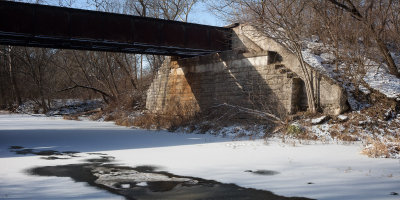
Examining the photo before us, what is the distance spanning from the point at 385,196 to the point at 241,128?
8.79 m

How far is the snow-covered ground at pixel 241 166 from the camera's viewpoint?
481 cm

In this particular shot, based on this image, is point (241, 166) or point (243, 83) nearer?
point (241, 166)

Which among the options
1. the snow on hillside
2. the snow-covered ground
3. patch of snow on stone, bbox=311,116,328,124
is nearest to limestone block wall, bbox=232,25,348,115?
the snow on hillside

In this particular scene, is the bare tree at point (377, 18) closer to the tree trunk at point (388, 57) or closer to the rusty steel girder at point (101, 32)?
the tree trunk at point (388, 57)

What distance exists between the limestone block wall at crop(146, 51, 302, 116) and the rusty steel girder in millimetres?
1209

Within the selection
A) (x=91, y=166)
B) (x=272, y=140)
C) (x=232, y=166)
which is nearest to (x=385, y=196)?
(x=232, y=166)

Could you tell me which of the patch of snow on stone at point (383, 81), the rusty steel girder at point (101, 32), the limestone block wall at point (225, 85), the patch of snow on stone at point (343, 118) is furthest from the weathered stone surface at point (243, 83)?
the patch of snow on stone at point (383, 81)

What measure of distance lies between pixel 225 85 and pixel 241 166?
387 inches

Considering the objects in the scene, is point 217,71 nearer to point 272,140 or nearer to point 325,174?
point 272,140

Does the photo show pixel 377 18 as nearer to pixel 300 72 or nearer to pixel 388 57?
pixel 388 57

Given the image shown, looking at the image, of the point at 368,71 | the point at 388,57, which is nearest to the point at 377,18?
the point at 388,57

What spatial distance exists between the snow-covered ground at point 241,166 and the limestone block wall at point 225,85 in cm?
362

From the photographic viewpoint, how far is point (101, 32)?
48.9 ft

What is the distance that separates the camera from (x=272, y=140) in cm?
1090
